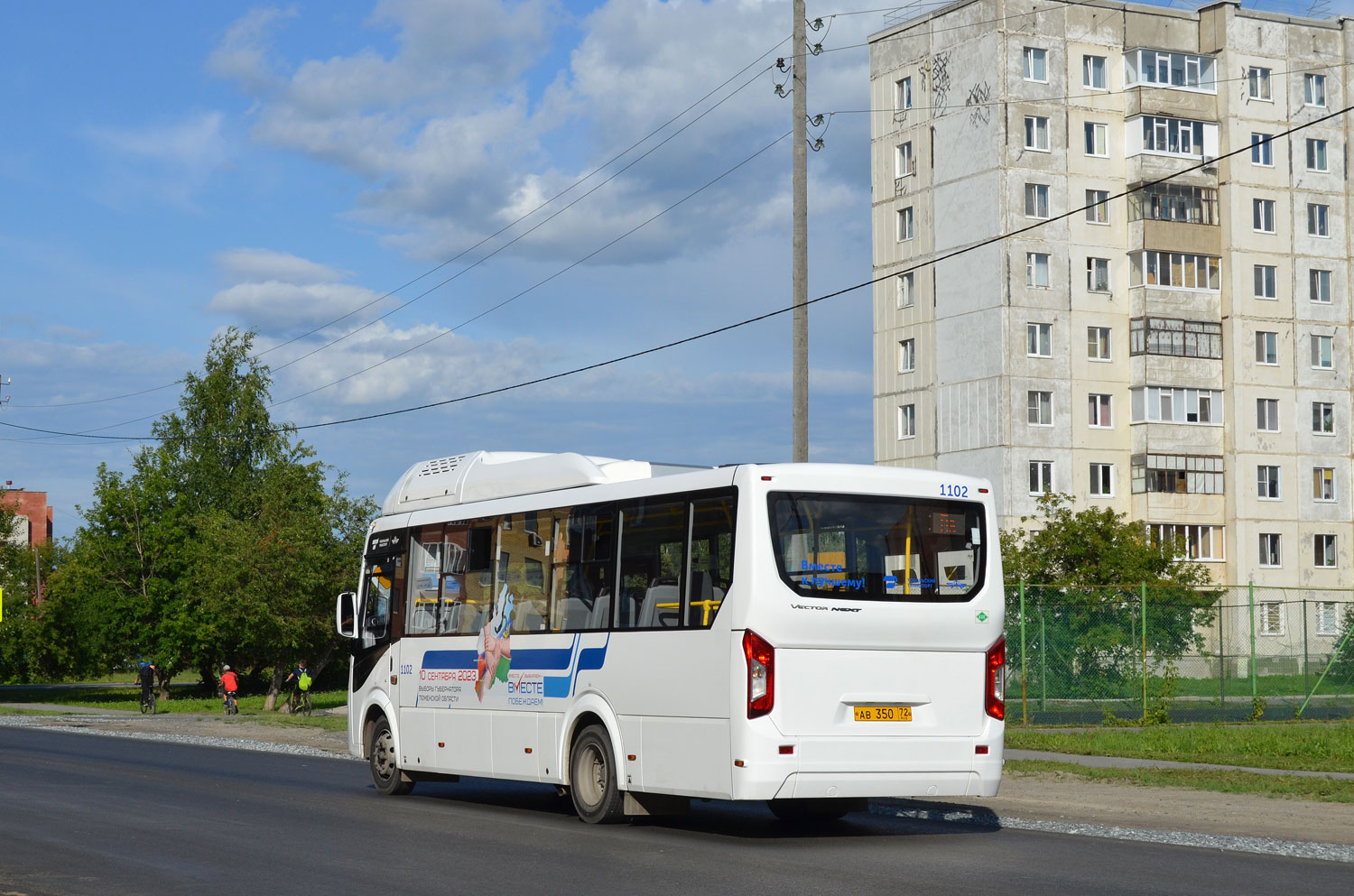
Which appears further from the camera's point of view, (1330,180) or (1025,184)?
(1330,180)

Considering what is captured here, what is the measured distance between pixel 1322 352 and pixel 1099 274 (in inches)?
426

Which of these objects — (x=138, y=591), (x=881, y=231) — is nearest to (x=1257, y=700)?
(x=881, y=231)

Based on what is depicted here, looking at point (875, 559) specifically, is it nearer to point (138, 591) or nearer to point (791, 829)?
point (791, 829)

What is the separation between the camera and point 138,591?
73562mm

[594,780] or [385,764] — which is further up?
[594,780]

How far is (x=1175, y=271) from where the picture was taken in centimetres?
6425

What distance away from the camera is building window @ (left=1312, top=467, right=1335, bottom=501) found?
66.8 meters

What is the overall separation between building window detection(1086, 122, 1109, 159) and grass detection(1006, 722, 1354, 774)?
39846 mm

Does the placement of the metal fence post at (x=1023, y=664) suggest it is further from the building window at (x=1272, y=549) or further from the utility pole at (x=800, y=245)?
the building window at (x=1272, y=549)

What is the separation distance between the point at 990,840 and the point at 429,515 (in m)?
7.24

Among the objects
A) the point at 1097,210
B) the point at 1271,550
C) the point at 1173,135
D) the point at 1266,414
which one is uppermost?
the point at 1173,135

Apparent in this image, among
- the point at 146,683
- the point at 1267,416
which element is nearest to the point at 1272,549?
the point at 1267,416

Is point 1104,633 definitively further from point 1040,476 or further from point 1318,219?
point 1318,219

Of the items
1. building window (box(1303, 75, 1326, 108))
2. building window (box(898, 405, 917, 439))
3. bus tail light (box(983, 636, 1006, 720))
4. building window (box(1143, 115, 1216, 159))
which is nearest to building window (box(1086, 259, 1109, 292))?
building window (box(1143, 115, 1216, 159))
